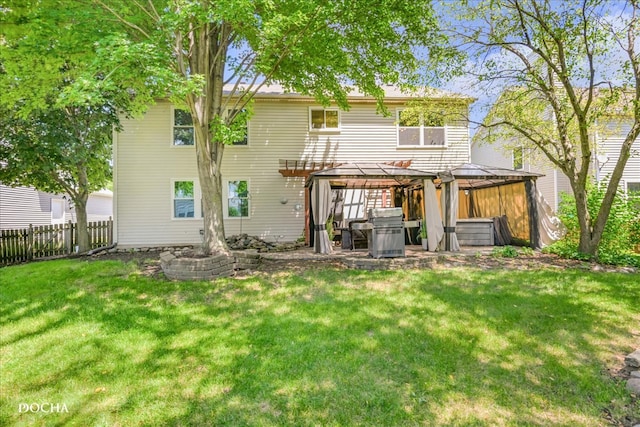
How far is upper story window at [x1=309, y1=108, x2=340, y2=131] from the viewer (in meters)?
12.0

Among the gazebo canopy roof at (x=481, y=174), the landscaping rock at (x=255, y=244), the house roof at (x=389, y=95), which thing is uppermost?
the house roof at (x=389, y=95)

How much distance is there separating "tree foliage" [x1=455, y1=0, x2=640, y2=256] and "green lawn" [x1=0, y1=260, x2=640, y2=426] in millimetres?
3361

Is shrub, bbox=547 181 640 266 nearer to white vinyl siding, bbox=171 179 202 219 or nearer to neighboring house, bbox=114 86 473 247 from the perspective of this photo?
neighboring house, bbox=114 86 473 247

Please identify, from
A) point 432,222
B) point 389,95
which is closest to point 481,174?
point 432,222

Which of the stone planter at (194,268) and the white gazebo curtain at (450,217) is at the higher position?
the white gazebo curtain at (450,217)

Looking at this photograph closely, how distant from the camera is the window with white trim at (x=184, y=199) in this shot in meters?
11.3

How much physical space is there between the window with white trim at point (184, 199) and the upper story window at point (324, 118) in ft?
16.4

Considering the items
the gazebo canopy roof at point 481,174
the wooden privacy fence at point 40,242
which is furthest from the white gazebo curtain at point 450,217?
the wooden privacy fence at point 40,242

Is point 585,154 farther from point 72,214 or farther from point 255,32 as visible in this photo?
point 72,214

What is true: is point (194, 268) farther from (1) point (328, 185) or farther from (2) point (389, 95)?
(2) point (389, 95)

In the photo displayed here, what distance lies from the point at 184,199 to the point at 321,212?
5494 mm

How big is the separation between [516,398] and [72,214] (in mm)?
23617

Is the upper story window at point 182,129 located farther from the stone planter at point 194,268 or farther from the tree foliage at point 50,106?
the stone planter at point 194,268

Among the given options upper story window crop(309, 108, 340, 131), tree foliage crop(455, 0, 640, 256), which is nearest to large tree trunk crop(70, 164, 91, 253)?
upper story window crop(309, 108, 340, 131)
